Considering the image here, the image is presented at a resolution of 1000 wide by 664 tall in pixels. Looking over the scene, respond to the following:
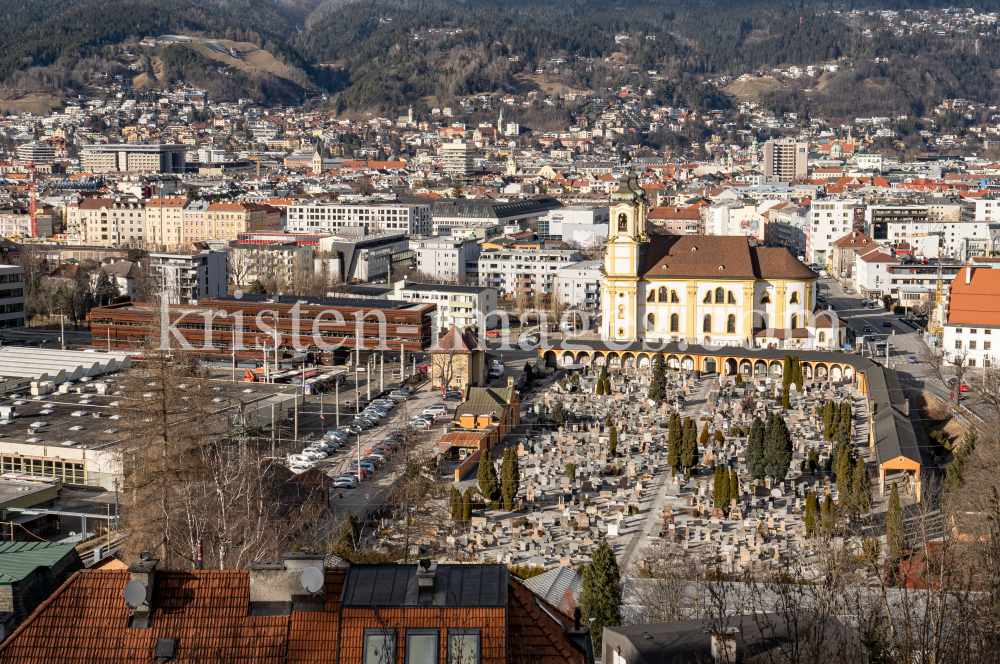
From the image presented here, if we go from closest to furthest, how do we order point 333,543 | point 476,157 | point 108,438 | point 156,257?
point 333,543 < point 108,438 < point 156,257 < point 476,157

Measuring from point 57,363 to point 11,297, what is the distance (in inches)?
365

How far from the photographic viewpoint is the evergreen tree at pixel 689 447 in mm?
21781

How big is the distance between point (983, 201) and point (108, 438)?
49845mm

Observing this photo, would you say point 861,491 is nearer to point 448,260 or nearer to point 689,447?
point 689,447

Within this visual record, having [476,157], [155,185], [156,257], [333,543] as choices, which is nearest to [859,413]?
[333,543]

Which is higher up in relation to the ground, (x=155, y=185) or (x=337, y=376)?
(x=155, y=185)

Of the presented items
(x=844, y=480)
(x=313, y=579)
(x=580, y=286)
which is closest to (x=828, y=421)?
(x=844, y=480)

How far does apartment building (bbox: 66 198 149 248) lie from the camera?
2409 inches

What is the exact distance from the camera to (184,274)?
1714 inches

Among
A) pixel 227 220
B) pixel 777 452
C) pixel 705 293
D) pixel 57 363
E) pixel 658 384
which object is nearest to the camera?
pixel 777 452

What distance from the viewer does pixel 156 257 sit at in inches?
1716

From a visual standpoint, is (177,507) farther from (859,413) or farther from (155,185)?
(155,185)

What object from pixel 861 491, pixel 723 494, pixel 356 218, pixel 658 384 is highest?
pixel 356 218

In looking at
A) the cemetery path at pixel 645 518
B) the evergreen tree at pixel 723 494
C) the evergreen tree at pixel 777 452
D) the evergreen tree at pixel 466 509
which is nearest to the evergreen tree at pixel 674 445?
the cemetery path at pixel 645 518
